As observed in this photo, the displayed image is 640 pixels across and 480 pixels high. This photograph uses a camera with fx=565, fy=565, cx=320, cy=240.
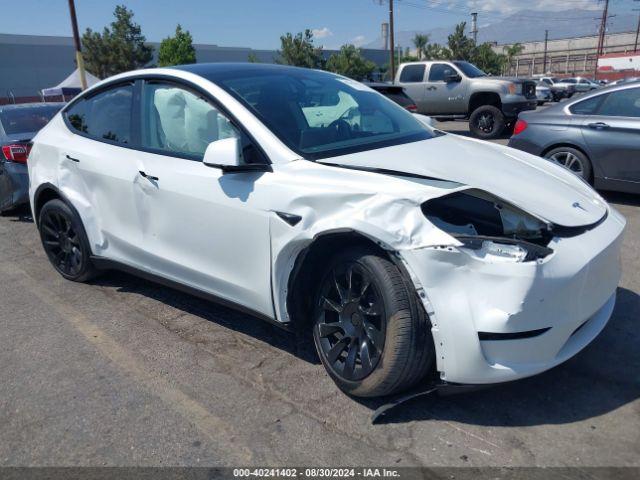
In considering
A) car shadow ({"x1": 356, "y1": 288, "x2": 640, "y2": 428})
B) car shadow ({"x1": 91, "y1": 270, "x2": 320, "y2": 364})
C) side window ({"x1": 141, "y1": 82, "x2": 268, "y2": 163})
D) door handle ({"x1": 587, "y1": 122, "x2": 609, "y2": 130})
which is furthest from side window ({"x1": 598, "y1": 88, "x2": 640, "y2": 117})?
side window ({"x1": 141, "y1": 82, "x2": 268, "y2": 163})

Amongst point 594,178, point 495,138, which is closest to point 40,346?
point 594,178

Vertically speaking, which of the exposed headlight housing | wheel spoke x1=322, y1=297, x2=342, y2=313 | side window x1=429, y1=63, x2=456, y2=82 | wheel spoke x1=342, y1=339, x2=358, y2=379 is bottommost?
wheel spoke x1=342, y1=339, x2=358, y2=379

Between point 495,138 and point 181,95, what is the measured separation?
466 inches

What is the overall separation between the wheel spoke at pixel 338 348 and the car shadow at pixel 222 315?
1.08 ft

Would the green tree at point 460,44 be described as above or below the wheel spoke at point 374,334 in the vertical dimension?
above

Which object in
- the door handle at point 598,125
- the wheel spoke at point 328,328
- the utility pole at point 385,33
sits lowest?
the wheel spoke at point 328,328

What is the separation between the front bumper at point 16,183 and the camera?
A: 22.0 feet

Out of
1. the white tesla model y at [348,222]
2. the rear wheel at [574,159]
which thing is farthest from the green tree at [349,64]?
the white tesla model y at [348,222]

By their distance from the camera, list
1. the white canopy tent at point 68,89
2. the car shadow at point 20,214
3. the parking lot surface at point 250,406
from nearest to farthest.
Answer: the parking lot surface at point 250,406
the car shadow at point 20,214
the white canopy tent at point 68,89

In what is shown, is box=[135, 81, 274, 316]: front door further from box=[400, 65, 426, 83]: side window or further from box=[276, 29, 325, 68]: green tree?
box=[276, 29, 325, 68]: green tree

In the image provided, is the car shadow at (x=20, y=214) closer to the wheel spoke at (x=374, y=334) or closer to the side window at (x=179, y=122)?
the side window at (x=179, y=122)

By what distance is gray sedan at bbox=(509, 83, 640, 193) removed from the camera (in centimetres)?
627

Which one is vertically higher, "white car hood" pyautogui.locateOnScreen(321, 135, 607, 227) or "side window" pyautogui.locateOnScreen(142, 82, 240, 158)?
"side window" pyautogui.locateOnScreen(142, 82, 240, 158)

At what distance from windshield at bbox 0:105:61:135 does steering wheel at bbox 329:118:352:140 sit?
540 cm
